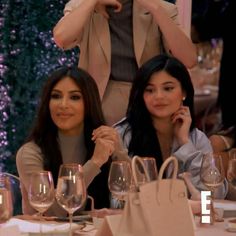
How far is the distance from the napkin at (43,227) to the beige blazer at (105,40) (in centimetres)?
109

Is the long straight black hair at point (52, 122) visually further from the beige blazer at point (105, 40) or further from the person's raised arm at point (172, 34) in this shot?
the person's raised arm at point (172, 34)

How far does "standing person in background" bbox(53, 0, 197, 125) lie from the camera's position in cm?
340

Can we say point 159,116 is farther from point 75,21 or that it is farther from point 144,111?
point 75,21

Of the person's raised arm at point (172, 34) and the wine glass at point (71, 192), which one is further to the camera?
the person's raised arm at point (172, 34)

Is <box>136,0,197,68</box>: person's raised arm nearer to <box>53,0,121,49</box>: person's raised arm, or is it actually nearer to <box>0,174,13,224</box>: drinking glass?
<box>53,0,121,49</box>: person's raised arm

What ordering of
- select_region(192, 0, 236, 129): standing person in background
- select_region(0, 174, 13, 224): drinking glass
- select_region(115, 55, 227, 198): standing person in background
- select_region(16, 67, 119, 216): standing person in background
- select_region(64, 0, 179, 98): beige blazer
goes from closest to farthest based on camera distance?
select_region(0, 174, 13, 224): drinking glass < select_region(192, 0, 236, 129): standing person in background < select_region(16, 67, 119, 216): standing person in background < select_region(115, 55, 227, 198): standing person in background < select_region(64, 0, 179, 98): beige blazer

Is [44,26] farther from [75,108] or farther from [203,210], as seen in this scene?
[203,210]

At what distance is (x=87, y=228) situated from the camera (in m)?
2.45

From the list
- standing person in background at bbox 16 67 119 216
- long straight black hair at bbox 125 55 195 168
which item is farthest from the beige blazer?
standing person in background at bbox 16 67 119 216

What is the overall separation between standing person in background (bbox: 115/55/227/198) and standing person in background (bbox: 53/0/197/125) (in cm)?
14

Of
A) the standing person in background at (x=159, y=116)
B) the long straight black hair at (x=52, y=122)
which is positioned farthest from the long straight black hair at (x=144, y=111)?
the long straight black hair at (x=52, y=122)

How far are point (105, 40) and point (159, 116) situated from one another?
17.0 inches

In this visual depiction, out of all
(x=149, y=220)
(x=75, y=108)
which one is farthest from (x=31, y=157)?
(x=149, y=220)

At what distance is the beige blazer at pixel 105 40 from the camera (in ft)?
11.3
